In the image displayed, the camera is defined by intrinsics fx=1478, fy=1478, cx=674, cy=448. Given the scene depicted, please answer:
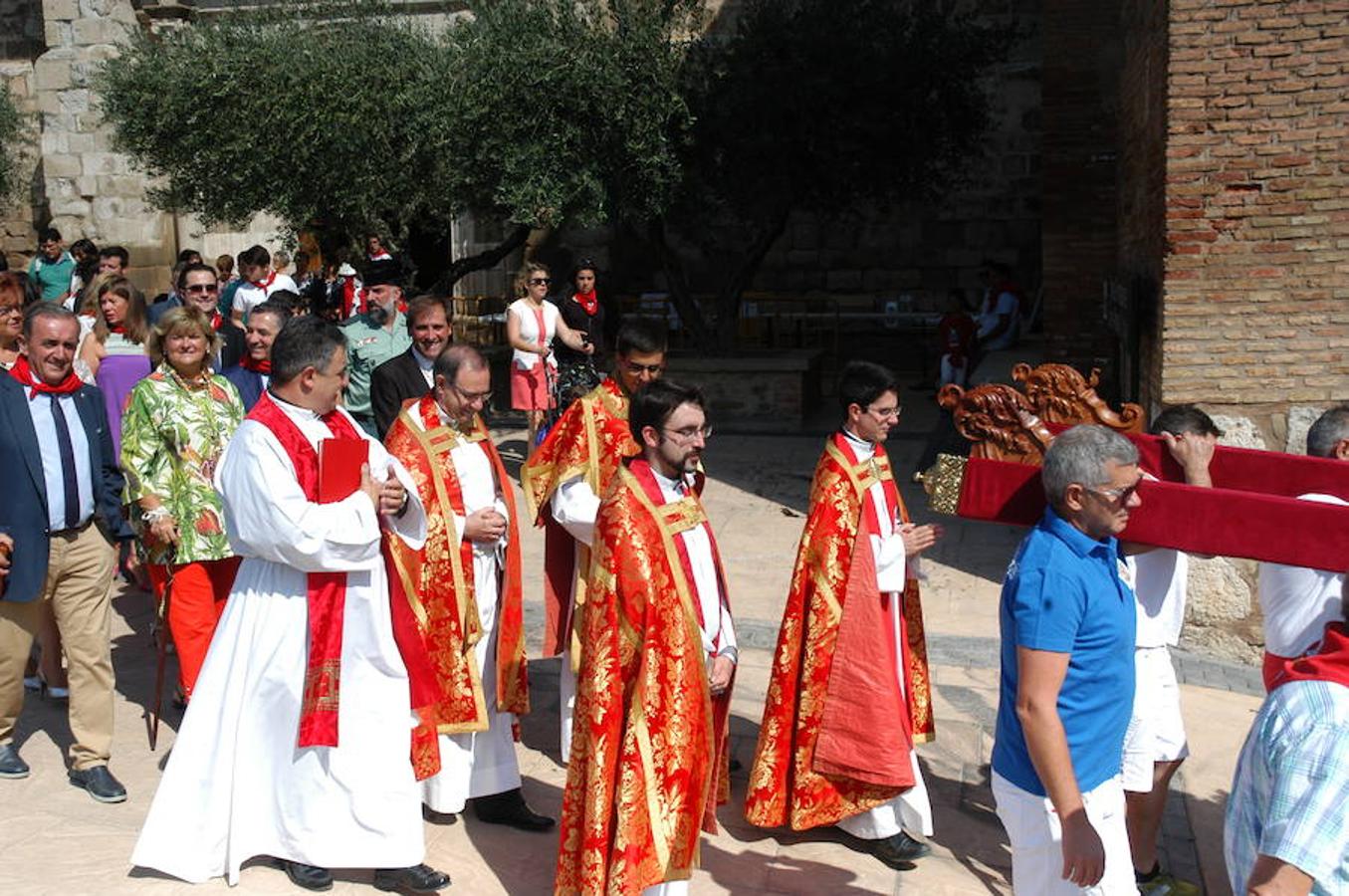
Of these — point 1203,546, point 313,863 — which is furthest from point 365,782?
point 1203,546

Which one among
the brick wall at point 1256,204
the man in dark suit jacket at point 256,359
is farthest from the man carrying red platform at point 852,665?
the brick wall at point 1256,204

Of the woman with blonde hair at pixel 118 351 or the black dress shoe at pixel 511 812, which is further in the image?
the woman with blonde hair at pixel 118 351

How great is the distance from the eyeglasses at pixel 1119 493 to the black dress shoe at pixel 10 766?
14.8 feet

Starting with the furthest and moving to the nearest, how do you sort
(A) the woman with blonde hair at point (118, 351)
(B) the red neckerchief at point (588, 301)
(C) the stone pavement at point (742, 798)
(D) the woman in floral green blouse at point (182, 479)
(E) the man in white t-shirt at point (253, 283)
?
(E) the man in white t-shirt at point (253, 283), (B) the red neckerchief at point (588, 301), (A) the woman with blonde hair at point (118, 351), (D) the woman in floral green blouse at point (182, 479), (C) the stone pavement at point (742, 798)

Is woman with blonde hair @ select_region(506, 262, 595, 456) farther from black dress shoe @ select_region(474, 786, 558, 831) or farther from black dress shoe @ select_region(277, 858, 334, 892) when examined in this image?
black dress shoe @ select_region(277, 858, 334, 892)

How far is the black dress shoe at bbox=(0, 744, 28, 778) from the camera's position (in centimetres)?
594

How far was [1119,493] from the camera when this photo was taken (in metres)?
3.56

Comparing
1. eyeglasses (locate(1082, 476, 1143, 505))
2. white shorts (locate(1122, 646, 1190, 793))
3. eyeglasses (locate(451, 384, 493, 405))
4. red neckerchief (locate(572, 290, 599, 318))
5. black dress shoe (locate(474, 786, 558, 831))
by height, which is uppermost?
red neckerchief (locate(572, 290, 599, 318))

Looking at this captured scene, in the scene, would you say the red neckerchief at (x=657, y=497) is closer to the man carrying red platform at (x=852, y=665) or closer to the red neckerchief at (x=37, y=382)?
the man carrying red platform at (x=852, y=665)

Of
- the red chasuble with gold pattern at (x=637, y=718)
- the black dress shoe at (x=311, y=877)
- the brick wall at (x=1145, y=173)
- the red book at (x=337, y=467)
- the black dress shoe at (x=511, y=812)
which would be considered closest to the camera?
the red chasuble with gold pattern at (x=637, y=718)

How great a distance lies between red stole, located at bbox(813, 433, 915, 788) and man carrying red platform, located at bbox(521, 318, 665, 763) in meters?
1.08

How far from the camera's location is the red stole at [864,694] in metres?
5.21

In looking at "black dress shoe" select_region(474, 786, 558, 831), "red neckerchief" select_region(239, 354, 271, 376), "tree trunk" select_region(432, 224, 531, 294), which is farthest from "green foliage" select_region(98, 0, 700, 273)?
"black dress shoe" select_region(474, 786, 558, 831)

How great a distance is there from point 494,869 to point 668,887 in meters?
1.01
